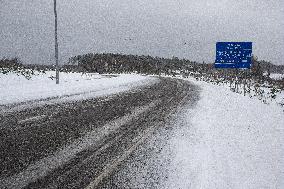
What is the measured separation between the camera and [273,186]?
13.9 feet

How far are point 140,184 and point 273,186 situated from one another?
194 centimetres

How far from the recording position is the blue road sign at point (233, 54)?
82.4ft

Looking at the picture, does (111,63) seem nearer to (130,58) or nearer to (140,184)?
(130,58)

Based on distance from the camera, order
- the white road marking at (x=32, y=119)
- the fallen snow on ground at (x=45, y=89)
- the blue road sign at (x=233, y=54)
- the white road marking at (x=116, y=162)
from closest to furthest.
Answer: the white road marking at (x=116, y=162)
the white road marking at (x=32, y=119)
the fallen snow on ground at (x=45, y=89)
the blue road sign at (x=233, y=54)

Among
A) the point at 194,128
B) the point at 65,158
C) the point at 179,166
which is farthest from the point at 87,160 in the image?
the point at 194,128

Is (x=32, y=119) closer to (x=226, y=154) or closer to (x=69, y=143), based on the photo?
(x=69, y=143)

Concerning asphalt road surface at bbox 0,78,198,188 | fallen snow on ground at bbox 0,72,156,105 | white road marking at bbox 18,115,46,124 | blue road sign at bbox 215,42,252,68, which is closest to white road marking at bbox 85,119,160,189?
asphalt road surface at bbox 0,78,198,188

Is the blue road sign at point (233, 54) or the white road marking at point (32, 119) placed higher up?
the blue road sign at point (233, 54)

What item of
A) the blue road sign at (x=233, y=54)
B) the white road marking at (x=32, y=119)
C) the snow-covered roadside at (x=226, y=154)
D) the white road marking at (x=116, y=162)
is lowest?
the snow-covered roadside at (x=226, y=154)

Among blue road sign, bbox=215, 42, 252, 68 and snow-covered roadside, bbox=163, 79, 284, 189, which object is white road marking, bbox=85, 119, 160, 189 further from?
blue road sign, bbox=215, 42, 252, 68

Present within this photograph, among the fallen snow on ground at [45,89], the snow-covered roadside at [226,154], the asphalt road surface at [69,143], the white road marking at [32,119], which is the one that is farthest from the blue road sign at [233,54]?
the white road marking at [32,119]

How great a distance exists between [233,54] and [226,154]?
72.5 ft

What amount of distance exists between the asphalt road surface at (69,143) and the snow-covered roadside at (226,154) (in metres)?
0.87

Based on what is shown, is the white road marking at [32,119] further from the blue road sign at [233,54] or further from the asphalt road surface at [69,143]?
the blue road sign at [233,54]
